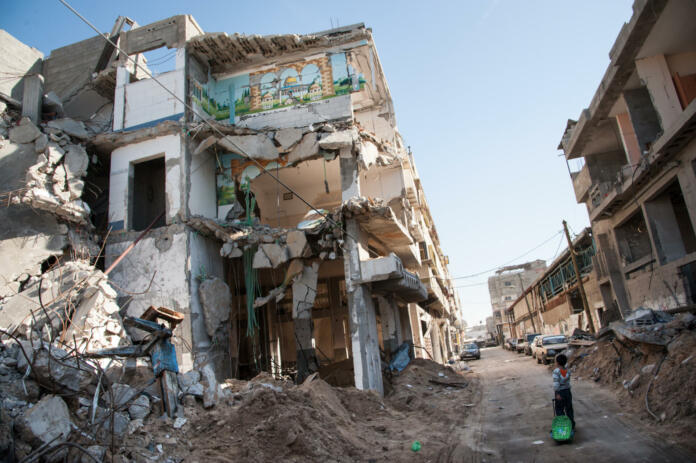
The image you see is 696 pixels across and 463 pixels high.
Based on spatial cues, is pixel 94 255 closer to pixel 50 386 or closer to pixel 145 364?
pixel 145 364

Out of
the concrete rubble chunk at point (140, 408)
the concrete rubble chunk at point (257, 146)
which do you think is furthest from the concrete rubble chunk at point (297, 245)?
the concrete rubble chunk at point (140, 408)

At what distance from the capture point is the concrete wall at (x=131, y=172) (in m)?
15.4

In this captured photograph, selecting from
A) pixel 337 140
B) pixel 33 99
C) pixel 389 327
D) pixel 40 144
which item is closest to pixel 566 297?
pixel 389 327

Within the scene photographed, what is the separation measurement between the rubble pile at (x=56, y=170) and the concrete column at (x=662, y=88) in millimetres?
19812

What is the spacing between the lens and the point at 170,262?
48.1 ft

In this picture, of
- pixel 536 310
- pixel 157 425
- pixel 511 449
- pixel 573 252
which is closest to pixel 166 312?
pixel 157 425

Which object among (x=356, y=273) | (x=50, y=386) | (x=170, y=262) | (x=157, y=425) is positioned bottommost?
(x=157, y=425)

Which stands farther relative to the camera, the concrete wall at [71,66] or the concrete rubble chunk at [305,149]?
the concrete wall at [71,66]

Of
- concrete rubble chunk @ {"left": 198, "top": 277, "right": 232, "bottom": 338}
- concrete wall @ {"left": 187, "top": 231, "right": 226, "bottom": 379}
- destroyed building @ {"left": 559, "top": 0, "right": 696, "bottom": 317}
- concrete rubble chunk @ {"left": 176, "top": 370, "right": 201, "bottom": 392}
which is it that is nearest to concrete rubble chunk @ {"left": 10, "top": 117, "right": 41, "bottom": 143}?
concrete wall @ {"left": 187, "top": 231, "right": 226, "bottom": 379}

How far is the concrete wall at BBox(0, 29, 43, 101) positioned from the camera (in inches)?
684

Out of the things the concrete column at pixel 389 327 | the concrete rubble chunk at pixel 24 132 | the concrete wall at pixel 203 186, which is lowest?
the concrete column at pixel 389 327

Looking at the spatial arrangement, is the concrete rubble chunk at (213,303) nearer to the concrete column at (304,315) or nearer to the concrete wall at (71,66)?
the concrete column at (304,315)

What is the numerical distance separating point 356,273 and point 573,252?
16.8 meters

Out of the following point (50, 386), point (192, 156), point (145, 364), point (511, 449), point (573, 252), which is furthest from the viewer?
point (573, 252)
